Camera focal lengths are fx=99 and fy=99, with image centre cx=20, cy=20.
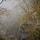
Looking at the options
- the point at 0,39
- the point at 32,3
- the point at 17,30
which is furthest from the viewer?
the point at 32,3

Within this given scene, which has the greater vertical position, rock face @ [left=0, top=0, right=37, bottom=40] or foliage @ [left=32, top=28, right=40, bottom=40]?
rock face @ [left=0, top=0, right=37, bottom=40]

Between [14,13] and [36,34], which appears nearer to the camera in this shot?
[36,34]

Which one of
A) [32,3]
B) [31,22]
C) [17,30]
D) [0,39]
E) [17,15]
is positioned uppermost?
[32,3]

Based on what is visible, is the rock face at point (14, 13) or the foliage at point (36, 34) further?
the rock face at point (14, 13)

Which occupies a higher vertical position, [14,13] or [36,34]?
[14,13]

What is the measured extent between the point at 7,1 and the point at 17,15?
20.7 inches

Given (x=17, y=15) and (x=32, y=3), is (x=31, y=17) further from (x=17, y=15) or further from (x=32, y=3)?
(x=32, y=3)

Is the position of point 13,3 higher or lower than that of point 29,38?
higher

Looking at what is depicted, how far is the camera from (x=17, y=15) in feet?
6.17

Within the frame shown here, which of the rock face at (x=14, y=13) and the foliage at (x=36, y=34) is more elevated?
the rock face at (x=14, y=13)

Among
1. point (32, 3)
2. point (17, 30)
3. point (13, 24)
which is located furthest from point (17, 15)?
point (32, 3)

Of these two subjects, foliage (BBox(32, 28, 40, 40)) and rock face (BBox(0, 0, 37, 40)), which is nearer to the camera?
foliage (BBox(32, 28, 40, 40))

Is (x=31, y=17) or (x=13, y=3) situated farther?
(x=13, y=3)

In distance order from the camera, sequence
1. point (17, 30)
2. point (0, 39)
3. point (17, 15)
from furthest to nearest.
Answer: point (17, 15) < point (17, 30) < point (0, 39)
